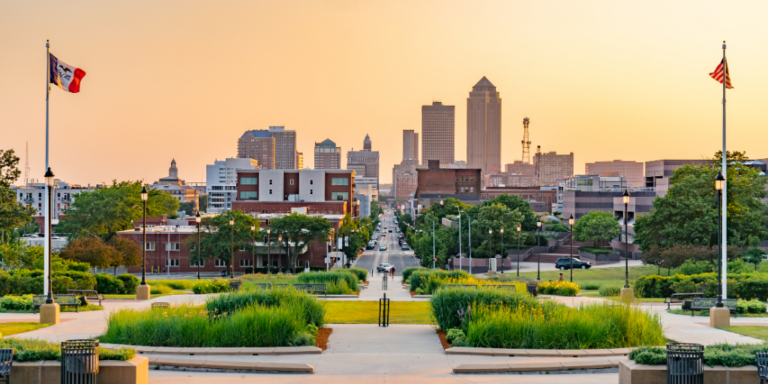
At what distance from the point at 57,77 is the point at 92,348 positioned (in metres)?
18.7

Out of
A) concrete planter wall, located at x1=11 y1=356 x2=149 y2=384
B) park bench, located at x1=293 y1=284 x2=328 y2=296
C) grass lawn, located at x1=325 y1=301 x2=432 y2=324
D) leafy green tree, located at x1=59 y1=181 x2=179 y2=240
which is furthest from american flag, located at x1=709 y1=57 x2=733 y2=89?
leafy green tree, located at x1=59 y1=181 x2=179 y2=240

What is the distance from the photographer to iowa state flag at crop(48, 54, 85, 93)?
27634mm

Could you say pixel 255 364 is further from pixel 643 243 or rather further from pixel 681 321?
pixel 643 243

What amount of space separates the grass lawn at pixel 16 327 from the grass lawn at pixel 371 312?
947 cm

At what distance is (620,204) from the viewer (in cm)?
11375

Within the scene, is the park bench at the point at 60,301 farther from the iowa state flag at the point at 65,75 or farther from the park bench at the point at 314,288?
the park bench at the point at 314,288

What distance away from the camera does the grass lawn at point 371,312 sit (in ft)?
77.2

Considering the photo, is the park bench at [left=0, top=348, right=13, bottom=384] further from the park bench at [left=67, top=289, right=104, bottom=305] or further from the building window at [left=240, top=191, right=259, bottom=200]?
the building window at [left=240, top=191, right=259, bottom=200]

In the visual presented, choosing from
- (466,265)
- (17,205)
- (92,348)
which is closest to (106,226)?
(17,205)

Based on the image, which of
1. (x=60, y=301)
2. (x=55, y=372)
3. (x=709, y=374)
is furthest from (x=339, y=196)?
(x=709, y=374)

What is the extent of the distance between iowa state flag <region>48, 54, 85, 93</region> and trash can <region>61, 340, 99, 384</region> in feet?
59.9

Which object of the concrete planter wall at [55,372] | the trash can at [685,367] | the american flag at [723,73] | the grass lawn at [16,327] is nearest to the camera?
the trash can at [685,367]

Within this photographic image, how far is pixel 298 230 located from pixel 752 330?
6743cm

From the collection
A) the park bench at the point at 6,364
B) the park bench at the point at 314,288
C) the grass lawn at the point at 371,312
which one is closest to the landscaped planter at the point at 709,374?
the grass lawn at the point at 371,312
